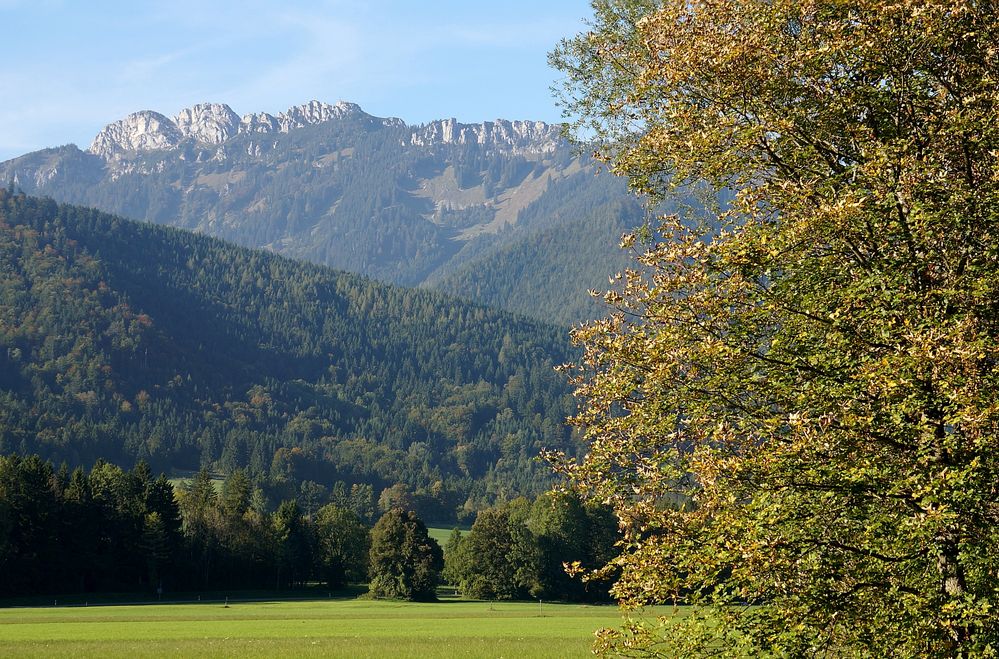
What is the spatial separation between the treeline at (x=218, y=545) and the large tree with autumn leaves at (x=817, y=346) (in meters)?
87.7

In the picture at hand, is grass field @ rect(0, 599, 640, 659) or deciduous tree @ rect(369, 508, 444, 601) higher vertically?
grass field @ rect(0, 599, 640, 659)

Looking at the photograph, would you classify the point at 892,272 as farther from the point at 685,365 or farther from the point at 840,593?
the point at 840,593

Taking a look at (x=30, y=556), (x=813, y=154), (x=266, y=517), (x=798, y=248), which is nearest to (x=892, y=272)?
(x=798, y=248)

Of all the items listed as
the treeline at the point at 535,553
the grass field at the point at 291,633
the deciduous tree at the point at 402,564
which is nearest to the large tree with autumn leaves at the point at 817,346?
the grass field at the point at 291,633

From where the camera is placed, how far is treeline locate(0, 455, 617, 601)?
94938 millimetres

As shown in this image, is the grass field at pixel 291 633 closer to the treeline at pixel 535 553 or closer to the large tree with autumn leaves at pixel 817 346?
the treeline at pixel 535 553

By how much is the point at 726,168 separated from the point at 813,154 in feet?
4.60

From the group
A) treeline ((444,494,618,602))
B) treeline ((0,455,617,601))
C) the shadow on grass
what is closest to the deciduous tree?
treeline ((0,455,617,601))

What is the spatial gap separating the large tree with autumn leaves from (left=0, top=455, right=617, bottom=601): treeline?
288ft

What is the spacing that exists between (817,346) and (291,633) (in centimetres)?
4338

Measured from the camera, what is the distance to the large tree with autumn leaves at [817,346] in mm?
12930

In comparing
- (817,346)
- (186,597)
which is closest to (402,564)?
(186,597)

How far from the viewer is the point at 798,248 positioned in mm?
14773

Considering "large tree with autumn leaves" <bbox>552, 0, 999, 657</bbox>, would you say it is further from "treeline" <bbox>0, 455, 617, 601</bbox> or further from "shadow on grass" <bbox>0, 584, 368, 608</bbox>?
"treeline" <bbox>0, 455, 617, 601</bbox>
